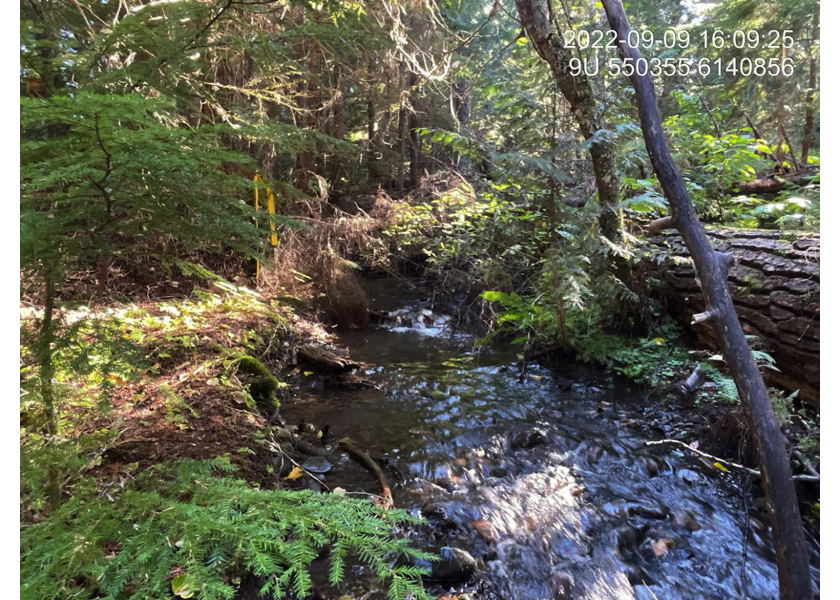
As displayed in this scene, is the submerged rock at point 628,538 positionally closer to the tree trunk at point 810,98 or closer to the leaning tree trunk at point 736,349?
the leaning tree trunk at point 736,349

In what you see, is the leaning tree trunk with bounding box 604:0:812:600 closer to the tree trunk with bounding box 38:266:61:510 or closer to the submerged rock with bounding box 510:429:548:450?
the submerged rock with bounding box 510:429:548:450

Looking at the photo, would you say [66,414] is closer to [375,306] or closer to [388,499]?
[388,499]

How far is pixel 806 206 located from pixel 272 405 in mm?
6564

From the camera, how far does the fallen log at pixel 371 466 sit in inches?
130

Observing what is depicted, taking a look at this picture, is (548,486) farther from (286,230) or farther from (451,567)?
(286,230)

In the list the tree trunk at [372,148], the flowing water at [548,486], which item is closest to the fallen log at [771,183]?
the flowing water at [548,486]

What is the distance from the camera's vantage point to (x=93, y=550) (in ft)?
4.38

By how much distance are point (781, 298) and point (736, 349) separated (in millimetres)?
2093

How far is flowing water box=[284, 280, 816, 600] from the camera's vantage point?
9.61 ft

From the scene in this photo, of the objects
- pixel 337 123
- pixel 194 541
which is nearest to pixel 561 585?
pixel 194 541

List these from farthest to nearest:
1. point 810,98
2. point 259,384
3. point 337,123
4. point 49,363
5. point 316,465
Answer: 1. point 337,123
2. point 810,98
3. point 259,384
4. point 316,465
5. point 49,363

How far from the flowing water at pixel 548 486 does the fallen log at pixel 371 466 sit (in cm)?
10

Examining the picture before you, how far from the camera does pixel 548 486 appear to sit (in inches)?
153

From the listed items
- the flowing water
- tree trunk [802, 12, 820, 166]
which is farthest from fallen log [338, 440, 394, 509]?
tree trunk [802, 12, 820, 166]
